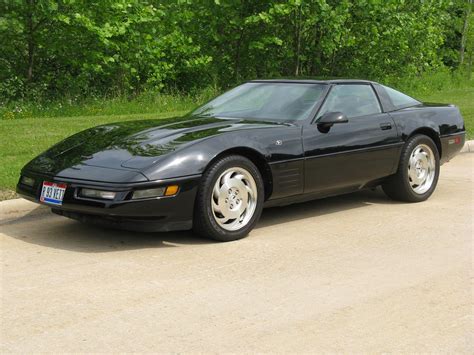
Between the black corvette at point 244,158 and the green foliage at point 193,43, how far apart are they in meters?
9.25

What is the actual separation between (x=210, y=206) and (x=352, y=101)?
7.23 feet

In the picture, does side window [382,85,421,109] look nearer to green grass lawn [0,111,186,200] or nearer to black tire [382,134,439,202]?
black tire [382,134,439,202]

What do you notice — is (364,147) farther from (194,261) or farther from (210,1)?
(210,1)

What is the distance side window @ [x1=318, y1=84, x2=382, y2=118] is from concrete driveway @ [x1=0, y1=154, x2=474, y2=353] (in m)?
0.99

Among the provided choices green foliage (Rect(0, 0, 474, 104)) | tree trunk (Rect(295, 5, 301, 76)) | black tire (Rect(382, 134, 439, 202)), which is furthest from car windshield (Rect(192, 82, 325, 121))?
tree trunk (Rect(295, 5, 301, 76))

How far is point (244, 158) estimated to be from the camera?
6.43 m

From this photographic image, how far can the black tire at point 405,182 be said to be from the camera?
7883 millimetres

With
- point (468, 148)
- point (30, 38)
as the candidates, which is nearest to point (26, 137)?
point (468, 148)

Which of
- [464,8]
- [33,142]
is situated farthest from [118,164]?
[464,8]

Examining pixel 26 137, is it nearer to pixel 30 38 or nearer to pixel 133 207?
pixel 133 207

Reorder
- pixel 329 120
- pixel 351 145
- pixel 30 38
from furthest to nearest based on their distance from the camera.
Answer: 1. pixel 30 38
2. pixel 351 145
3. pixel 329 120

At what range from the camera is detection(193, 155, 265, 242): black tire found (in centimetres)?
611

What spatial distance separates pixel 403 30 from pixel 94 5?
28.4 feet

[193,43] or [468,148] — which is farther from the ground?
[193,43]
